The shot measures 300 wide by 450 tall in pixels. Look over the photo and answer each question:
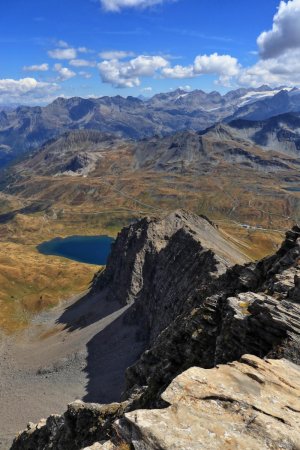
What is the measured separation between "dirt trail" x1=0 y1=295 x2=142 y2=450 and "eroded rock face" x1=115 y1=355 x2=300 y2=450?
254 feet

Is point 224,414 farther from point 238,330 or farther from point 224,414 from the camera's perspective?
point 238,330

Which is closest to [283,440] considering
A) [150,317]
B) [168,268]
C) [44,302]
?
[150,317]

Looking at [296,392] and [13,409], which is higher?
[296,392]

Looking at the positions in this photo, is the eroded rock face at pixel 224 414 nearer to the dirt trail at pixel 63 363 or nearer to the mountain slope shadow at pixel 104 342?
the mountain slope shadow at pixel 104 342

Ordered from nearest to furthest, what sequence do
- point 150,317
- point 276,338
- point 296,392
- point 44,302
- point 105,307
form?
point 296,392 < point 276,338 < point 150,317 < point 105,307 < point 44,302

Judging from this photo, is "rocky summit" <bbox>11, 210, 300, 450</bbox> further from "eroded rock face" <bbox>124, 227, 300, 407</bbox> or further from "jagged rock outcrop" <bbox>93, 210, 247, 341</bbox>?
"jagged rock outcrop" <bbox>93, 210, 247, 341</bbox>

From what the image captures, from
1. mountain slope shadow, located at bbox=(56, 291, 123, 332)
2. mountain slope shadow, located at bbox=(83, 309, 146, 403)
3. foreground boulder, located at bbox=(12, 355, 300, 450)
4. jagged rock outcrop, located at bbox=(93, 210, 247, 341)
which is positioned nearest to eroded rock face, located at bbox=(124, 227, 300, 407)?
foreground boulder, located at bbox=(12, 355, 300, 450)

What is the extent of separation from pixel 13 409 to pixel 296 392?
95321mm

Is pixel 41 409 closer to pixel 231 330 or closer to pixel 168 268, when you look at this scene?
pixel 168 268

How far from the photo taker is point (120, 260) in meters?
175

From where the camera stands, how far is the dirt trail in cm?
10712

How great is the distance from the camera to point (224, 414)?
26.7 metres

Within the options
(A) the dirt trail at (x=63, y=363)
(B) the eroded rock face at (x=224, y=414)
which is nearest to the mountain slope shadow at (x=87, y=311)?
(A) the dirt trail at (x=63, y=363)

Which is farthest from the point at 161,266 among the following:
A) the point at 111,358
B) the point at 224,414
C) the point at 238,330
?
the point at 224,414
